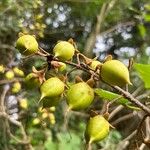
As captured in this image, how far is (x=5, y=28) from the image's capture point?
5.56 meters

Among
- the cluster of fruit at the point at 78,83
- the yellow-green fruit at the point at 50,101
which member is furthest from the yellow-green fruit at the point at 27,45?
the yellow-green fruit at the point at 50,101

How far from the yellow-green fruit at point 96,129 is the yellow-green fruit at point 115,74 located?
0.09 metres

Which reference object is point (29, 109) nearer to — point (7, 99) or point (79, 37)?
point (7, 99)

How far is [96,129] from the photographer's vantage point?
41.4 inches

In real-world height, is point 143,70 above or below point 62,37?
above

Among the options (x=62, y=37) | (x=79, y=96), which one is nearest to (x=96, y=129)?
(x=79, y=96)

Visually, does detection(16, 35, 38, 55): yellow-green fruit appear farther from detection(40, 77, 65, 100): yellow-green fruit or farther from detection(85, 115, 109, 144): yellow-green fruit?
detection(85, 115, 109, 144): yellow-green fruit

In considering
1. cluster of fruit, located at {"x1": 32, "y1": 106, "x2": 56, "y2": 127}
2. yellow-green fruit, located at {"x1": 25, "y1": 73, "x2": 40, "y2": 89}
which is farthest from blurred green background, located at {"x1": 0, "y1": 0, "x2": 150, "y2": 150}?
yellow-green fruit, located at {"x1": 25, "y1": 73, "x2": 40, "y2": 89}

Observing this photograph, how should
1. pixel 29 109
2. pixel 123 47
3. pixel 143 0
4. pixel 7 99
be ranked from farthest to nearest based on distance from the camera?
pixel 123 47 → pixel 143 0 → pixel 29 109 → pixel 7 99

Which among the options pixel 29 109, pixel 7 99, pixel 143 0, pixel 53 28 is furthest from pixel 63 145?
pixel 53 28

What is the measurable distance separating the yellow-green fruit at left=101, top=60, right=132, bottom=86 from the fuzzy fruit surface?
1.9 inches

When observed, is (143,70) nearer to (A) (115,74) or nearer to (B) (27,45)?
(A) (115,74)

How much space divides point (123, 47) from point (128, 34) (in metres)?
0.24

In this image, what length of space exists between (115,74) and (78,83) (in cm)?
9
